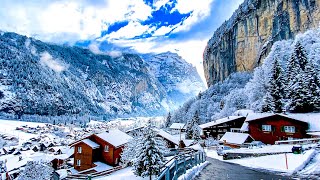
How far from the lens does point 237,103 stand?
89500mm

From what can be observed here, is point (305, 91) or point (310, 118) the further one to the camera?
point (305, 91)

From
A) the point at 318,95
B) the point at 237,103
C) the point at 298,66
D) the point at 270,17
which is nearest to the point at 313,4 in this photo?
the point at 270,17

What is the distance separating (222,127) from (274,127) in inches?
915

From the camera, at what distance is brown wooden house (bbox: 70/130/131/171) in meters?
47.2

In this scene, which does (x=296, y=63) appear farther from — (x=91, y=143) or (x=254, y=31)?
(x=254, y=31)

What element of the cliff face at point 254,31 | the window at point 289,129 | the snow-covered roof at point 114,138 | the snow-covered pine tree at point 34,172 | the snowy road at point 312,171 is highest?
the cliff face at point 254,31

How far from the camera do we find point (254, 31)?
129125 mm

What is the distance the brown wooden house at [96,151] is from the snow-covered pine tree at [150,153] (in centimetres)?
2488

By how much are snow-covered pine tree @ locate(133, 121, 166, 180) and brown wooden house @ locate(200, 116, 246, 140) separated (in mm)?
44798

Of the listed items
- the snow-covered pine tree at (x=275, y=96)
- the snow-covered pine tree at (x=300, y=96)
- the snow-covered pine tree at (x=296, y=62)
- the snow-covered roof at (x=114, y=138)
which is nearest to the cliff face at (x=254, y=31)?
the snow-covered pine tree at (x=296, y=62)

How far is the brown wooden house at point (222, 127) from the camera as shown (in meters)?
66.4

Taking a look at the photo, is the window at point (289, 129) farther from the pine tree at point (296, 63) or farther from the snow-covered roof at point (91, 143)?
the snow-covered roof at point (91, 143)

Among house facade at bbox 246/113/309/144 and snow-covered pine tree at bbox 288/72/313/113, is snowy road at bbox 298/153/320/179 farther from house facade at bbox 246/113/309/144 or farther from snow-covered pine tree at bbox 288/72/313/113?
snow-covered pine tree at bbox 288/72/313/113

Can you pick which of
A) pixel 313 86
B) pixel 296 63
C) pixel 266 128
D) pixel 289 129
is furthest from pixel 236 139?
pixel 296 63
